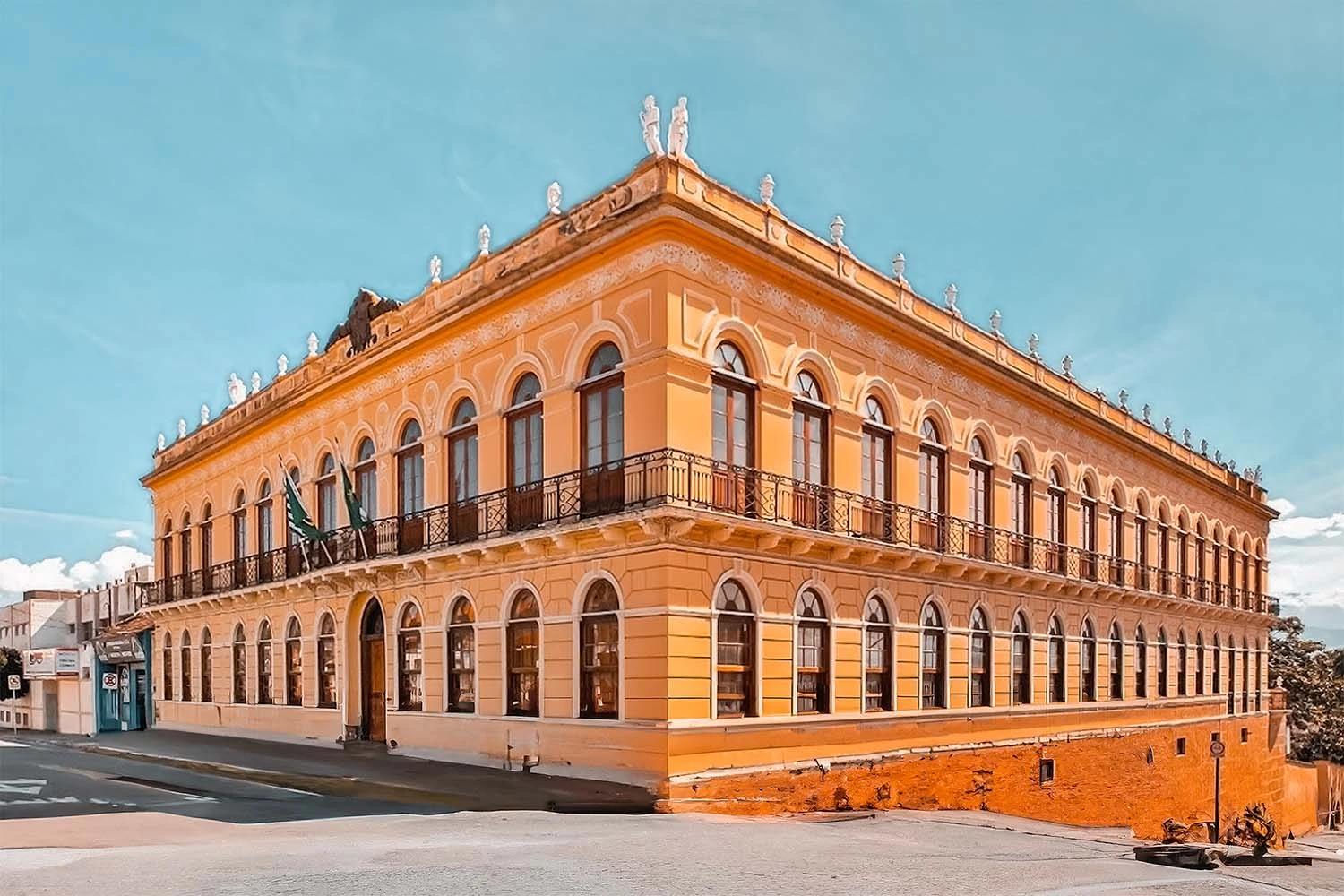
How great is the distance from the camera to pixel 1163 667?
32500 millimetres

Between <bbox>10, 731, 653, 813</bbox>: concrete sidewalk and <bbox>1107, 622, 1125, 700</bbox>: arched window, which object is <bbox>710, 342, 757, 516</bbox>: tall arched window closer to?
<bbox>10, 731, 653, 813</bbox>: concrete sidewalk

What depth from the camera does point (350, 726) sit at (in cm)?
2431

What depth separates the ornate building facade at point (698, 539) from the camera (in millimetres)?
17016

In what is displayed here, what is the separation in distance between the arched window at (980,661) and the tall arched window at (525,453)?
9735mm

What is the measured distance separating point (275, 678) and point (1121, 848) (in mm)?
20027

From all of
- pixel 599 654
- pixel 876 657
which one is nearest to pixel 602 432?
pixel 599 654

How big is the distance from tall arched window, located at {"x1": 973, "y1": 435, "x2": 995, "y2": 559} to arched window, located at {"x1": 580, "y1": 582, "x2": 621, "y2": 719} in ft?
29.2

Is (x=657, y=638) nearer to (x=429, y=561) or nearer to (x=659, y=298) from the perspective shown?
(x=659, y=298)

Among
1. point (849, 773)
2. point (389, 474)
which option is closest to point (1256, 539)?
point (849, 773)

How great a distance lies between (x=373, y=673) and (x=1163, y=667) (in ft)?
71.7

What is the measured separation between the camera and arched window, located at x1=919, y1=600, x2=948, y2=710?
71.2ft

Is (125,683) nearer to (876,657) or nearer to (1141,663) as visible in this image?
(876,657)

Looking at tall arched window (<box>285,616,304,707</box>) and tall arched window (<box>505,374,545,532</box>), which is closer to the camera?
tall arched window (<box>505,374,545,532</box>)

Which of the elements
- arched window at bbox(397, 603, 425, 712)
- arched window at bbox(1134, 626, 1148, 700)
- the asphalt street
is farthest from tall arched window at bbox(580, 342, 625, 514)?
arched window at bbox(1134, 626, 1148, 700)
